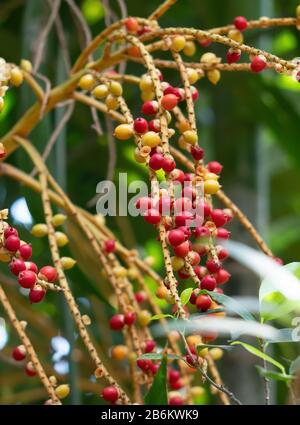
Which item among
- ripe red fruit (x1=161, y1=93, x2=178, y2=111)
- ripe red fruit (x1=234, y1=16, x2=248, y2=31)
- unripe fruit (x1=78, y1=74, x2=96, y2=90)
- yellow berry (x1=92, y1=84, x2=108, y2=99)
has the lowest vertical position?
ripe red fruit (x1=161, y1=93, x2=178, y2=111)

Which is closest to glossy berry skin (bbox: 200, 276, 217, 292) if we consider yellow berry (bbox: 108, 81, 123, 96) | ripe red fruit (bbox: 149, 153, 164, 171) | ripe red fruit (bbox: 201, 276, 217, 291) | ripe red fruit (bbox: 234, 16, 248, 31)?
ripe red fruit (bbox: 201, 276, 217, 291)

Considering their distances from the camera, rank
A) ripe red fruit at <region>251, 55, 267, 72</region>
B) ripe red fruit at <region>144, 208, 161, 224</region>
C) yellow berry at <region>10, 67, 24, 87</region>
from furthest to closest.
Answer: yellow berry at <region>10, 67, 24, 87</region> → ripe red fruit at <region>251, 55, 267, 72</region> → ripe red fruit at <region>144, 208, 161, 224</region>

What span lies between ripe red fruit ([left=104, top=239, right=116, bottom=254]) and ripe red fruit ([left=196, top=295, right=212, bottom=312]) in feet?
0.81

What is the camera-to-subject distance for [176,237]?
0.74m

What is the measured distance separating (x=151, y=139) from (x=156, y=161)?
3cm

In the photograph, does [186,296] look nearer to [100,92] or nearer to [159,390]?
[159,390]

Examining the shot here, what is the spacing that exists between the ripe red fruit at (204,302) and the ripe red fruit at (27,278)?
5.8 inches

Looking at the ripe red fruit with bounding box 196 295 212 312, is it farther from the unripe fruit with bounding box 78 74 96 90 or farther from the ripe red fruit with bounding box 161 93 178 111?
the unripe fruit with bounding box 78 74 96 90

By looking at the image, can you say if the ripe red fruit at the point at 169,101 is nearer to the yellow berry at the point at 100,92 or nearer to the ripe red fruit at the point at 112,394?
the yellow berry at the point at 100,92

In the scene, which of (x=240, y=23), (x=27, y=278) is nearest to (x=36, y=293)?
(x=27, y=278)

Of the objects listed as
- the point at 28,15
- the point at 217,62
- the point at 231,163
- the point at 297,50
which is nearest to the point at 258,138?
the point at 231,163

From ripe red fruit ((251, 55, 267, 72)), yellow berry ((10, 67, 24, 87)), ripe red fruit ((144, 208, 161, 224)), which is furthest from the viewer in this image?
yellow berry ((10, 67, 24, 87))

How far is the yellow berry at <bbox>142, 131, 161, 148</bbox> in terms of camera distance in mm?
778

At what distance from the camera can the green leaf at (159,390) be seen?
29.9 inches
